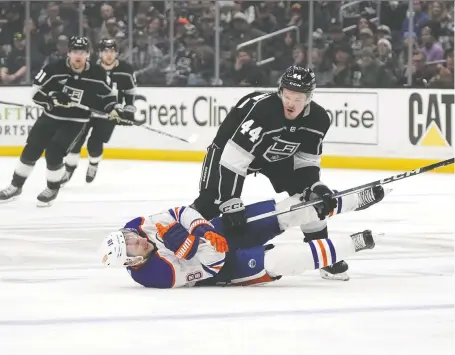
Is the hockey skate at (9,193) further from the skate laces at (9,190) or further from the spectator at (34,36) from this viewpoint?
the spectator at (34,36)

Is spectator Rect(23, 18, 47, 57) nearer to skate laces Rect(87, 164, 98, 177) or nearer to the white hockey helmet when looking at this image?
skate laces Rect(87, 164, 98, 177)

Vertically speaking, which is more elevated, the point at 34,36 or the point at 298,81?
the point at 34,36

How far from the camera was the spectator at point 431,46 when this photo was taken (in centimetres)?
1139

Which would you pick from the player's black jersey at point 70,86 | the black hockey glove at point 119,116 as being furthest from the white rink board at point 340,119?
the player's black jersey at point 70,86

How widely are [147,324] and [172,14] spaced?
8905mm

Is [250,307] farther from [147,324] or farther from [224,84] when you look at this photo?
[224,84]

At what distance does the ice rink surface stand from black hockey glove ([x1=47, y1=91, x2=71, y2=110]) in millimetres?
1242

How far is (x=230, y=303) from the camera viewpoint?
4.76m

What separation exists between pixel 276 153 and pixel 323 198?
0.30 m

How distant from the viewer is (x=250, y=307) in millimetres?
4664

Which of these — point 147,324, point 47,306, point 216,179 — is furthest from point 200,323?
point 216,179

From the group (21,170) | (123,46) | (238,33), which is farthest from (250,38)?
(21,170)

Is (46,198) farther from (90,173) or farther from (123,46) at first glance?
(123,46)

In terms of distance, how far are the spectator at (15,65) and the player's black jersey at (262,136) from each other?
8235 mm
